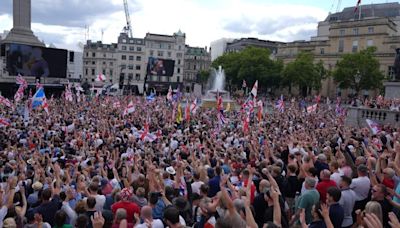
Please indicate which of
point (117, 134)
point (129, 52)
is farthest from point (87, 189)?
point (129, 52)

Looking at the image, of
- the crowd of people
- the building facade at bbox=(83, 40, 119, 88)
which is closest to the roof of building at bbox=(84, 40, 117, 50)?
the building facade at bbox=(83, 40, 119, 88)

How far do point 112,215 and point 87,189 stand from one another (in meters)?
2.02

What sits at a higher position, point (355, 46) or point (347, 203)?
point (355, 46)

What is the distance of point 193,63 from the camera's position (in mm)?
122375

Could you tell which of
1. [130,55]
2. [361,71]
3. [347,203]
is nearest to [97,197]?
[347,203]

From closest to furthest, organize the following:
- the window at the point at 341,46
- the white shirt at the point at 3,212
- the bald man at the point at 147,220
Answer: the bald man at the point at 147,220 → the white shirt at the point at 3,212 → the window at the point at 341,46

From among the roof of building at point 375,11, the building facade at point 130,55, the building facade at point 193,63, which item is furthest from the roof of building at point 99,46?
the roof of building at point 375,11

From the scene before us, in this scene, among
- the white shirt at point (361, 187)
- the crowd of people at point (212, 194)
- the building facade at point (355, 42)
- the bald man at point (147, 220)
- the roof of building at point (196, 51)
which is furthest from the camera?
the roof of building at point (196, 51)

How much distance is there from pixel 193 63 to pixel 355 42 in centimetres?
6053

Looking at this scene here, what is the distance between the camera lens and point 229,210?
5062mm

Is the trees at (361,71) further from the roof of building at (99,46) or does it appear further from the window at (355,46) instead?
the roof of building at (99,46)

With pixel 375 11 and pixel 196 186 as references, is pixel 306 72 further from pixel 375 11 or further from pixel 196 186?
pixel 196 186

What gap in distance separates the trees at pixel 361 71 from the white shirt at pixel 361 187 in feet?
187

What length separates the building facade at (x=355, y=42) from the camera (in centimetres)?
6581
